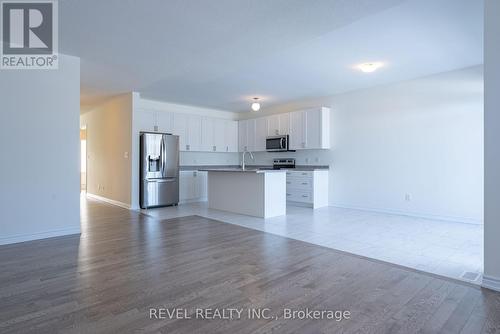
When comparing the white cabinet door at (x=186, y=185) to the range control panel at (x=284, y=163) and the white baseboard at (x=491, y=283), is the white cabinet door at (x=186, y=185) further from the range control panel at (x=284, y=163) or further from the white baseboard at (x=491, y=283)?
the white baseboard at (x=491, y=283)

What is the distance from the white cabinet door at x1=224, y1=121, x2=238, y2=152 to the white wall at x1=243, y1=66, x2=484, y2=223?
2.77 m

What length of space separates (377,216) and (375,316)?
378 centimetres

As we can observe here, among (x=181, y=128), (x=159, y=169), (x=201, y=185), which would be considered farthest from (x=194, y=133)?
(x=159, y=169)

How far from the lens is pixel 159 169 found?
21.0ft

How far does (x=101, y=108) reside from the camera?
7.33m

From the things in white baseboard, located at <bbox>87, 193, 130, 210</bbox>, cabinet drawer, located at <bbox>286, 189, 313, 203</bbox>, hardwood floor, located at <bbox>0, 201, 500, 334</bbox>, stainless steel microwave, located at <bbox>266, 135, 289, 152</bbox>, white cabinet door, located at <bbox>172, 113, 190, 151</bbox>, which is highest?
white cabinet door, located at <bbox>172, 113, 190, 151</bbox>

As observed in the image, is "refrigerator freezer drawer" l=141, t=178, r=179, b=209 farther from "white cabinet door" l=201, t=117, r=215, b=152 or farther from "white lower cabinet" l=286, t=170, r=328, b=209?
"white lower cabinet" l=286, t=170, r=328, b=209

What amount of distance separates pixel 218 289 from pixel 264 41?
8.99 feet

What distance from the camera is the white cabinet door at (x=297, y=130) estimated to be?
684 cm

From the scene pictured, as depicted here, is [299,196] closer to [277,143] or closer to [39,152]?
[277,143]

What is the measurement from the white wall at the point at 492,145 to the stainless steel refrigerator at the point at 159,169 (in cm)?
560

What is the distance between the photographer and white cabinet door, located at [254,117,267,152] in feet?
25.6

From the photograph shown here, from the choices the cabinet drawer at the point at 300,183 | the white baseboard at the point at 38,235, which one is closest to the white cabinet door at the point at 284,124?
the cabinet drawer at the point at 300,183

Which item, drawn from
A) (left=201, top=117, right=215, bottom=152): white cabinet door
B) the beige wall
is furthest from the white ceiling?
(left=201, top=117, right=215, bottom=152): white cabinet door
